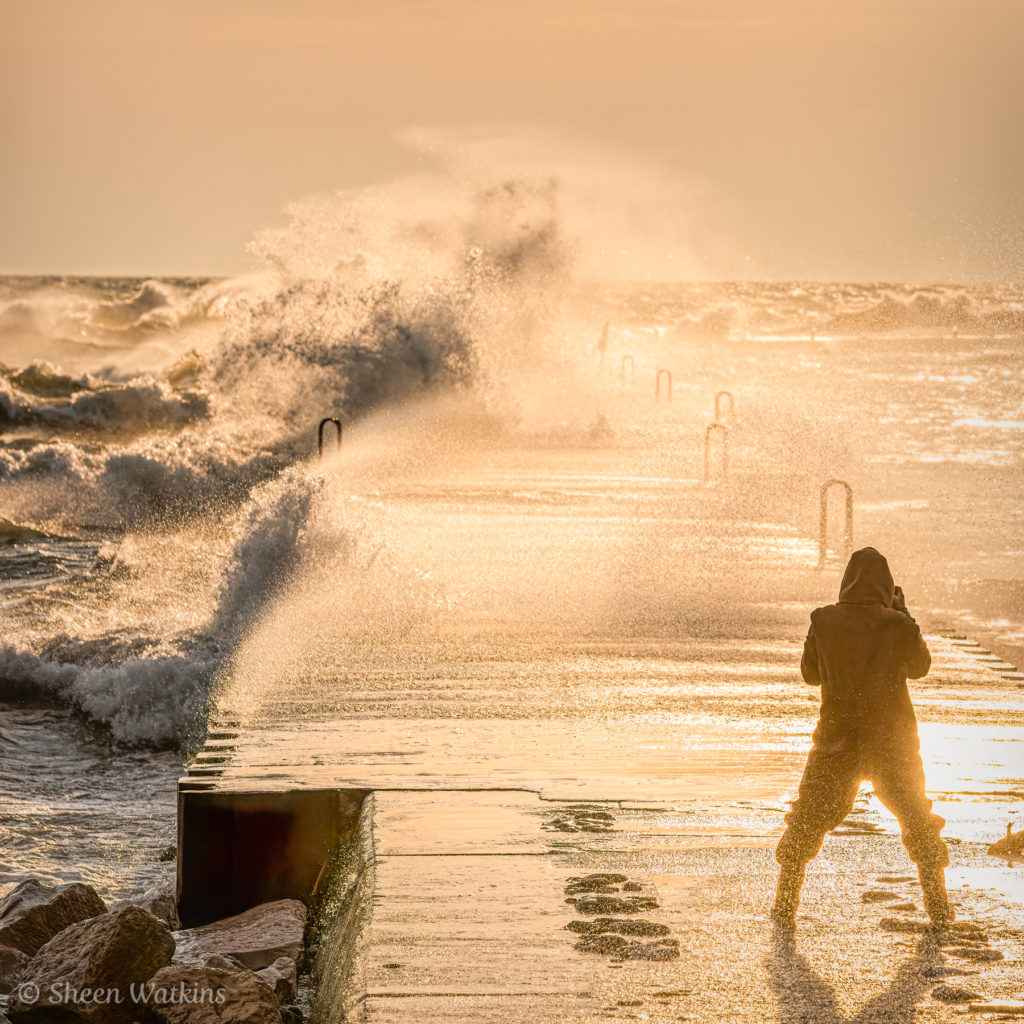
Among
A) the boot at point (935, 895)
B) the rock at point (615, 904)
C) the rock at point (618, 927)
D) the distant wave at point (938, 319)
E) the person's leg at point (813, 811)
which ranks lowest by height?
the rock at point (618, 927)

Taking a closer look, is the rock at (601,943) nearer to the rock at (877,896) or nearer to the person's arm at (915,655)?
the rock at (877,896)

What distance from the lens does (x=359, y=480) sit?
22328 millimetres

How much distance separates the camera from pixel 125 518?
24.4 meters

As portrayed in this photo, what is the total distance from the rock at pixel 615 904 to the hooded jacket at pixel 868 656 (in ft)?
3.28

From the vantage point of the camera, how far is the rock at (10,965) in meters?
5.95

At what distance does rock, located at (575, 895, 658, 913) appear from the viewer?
5574mm

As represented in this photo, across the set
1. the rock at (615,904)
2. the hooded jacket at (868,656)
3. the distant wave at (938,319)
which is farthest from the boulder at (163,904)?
the distant wave at (938,319)

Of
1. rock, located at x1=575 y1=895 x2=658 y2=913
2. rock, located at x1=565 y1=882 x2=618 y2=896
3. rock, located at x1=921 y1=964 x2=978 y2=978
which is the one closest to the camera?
rock, located at x1=921 y1=964 x2=978 y2=978

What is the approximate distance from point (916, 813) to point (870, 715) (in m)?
0.40

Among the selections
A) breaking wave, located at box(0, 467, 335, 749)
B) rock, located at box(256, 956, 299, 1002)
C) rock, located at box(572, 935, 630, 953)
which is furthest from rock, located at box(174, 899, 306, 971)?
breaking wave, located at box(0, 467, 335, 749)

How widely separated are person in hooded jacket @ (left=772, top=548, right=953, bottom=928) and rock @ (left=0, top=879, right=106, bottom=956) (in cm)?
318

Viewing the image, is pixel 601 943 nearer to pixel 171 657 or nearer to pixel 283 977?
pixel 283 977

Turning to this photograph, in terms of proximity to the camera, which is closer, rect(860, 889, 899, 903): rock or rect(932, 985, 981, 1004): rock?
rect(932, 985, 981, 1004): rock

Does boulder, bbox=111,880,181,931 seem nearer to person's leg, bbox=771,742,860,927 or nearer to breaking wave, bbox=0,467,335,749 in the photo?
person's leg, bbox=771,742,860,927
